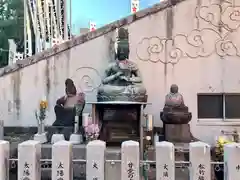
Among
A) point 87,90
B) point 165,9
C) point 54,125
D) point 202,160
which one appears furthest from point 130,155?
point 165,9

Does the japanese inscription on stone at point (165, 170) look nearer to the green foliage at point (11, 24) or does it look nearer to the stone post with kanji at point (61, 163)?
the stone post with kanji at point (61, 163)

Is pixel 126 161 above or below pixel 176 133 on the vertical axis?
below

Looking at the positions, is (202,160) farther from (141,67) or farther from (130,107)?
(141,67)

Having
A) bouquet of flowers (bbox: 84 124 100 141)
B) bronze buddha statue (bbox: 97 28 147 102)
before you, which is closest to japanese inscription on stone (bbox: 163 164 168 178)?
bouquet of flowers (bbox: 84 124 100 141)

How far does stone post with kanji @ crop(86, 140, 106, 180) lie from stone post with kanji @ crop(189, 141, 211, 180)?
3.58 feet

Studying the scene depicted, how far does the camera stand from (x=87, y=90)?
8.87 meters

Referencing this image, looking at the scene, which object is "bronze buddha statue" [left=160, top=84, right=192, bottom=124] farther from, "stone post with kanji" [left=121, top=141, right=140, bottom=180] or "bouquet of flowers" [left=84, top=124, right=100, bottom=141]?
"stone post with kanji" [left=121, top=141, right=140, bottom=180]

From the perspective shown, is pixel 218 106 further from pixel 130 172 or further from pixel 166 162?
pixel 130 172

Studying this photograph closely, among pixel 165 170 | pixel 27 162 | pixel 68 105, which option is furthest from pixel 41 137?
pixel 165 170

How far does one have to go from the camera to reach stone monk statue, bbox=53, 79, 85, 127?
7992 mm

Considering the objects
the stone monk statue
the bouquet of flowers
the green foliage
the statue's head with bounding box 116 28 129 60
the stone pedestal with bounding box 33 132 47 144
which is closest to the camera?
the bouquet of flowers

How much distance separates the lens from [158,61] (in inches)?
345

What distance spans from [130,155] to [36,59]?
4.84 meters

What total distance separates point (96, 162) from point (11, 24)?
19.9 meters
